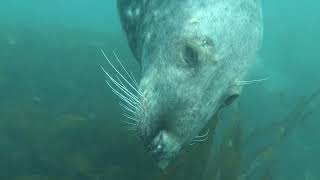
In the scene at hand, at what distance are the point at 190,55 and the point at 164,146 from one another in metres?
0.52

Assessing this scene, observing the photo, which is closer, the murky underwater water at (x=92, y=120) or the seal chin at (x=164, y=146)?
the seal chin at (x=164, y=146)

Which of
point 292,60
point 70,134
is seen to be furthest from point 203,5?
point 292,60

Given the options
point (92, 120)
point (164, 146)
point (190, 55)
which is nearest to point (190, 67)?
point (190, 55)

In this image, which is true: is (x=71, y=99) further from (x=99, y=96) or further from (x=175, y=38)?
(x=175, y=38)

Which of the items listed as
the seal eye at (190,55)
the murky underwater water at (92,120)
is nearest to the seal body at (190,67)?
the seal eye at (190,55)

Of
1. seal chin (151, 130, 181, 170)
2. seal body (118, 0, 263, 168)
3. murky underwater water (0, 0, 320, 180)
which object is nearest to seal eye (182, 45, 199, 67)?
seal body (118, 0, 263, 168)

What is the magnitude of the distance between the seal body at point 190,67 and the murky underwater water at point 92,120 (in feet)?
6.47

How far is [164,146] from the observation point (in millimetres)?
2594

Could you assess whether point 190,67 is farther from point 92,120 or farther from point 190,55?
point 92,120

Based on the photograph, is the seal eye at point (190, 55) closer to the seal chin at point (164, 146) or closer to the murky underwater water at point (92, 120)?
the seal chin at point (164, 146)

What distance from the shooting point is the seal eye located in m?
2.66

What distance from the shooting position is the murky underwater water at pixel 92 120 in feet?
17.6

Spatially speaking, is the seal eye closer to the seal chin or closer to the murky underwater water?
the seal chin

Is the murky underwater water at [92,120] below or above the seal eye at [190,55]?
below
